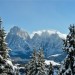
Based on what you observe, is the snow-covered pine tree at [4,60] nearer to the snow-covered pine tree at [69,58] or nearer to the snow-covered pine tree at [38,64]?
the snow-covered pine tree at [69,58]

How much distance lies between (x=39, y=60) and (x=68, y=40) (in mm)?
19858

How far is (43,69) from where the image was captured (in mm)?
48281

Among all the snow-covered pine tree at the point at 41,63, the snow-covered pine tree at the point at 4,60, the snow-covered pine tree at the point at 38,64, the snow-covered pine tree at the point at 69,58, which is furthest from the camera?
the snow-covered pine tree at the point at 38,64

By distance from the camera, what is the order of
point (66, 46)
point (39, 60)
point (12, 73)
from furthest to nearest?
point (39, 60) → point (66, 46) → point (12, 73)

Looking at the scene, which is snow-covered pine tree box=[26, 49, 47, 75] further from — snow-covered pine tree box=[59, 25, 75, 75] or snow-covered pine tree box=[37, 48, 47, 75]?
snow-covered pine tree box=[59, 25, 75, 75]

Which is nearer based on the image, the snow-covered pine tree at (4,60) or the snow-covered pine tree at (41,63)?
the snow-covered pine tree at (4,60)

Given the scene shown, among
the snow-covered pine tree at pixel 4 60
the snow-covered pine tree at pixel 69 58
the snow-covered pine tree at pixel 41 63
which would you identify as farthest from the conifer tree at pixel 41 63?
the snow-covered pine tree at pixel 4 60

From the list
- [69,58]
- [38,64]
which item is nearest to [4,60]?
[69,58]

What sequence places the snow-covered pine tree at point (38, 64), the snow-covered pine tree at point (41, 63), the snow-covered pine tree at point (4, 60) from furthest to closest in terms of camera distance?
the snow-covered pine tree at point (38, 64) → the snow-covered pine tree at point (41, 63) → the snow-covered pine tree at point (4, 60)

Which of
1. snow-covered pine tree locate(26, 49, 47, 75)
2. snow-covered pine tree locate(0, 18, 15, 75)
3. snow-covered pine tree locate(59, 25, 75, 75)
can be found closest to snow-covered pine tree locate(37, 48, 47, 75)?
snow-covered pine tree locate(26, 49, 47, 75)

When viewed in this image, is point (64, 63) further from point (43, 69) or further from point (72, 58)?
point (43, 69)

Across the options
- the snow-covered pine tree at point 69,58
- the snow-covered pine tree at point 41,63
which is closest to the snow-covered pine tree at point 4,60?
the snow-covered pine tree at point 69,58

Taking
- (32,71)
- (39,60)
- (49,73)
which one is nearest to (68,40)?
(39,60)

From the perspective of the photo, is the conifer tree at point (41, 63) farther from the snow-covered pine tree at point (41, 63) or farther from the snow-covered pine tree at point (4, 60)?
the snow-covered pine tree at point (4, 60)
